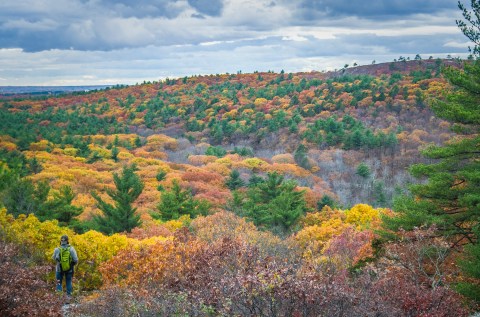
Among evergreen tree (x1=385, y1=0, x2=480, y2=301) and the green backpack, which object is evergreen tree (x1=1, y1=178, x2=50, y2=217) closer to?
the green backpack

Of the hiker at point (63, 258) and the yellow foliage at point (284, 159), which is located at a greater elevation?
the hiker at point (63, 258)

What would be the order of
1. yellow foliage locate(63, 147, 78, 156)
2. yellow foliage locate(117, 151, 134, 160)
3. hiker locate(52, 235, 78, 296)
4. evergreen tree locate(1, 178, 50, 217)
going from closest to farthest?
hiker locate(52, 235, 78, 296)
evergreen tree locate(1, 178, 50, 217)
yellow foliage locate(63, 147, 78, 156)
yellow foliage locate(117, 151, 134, 160)

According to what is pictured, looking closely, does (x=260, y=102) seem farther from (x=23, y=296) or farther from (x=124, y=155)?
(x=23, y=296)

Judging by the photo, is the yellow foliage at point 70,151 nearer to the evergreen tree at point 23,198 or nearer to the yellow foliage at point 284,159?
the yellow foliage at point 284,159

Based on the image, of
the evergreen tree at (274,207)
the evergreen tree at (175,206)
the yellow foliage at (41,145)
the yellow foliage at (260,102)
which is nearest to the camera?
the evergreen tree at (274,207)

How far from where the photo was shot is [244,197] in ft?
156

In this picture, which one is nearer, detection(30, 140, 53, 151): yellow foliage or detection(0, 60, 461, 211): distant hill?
detection(0, 60, 461, 211): distant hill

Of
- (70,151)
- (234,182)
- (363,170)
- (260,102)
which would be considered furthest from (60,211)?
(260,102)

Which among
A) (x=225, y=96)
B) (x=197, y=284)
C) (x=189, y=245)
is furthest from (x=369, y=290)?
(x=225, y=96)

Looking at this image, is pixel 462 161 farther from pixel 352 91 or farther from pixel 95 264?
pixel 352 91

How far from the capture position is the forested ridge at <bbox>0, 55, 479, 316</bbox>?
10.5 metres

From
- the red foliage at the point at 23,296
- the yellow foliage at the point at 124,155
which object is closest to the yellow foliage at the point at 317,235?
the red foliage at the point at 23,296

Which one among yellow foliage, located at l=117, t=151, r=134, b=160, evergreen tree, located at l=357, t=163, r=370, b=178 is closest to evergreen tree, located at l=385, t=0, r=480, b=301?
evergreen tree, located at l=357, t=163, r=370, b=178

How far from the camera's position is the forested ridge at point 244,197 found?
1046 cm
